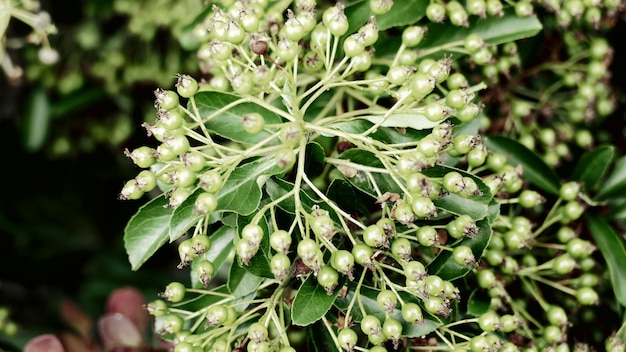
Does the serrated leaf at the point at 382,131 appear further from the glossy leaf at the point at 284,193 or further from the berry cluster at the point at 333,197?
the glossy leaf at the point at 284,193

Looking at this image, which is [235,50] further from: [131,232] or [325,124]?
[131,232]

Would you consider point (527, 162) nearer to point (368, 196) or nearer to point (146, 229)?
point (368, 196)

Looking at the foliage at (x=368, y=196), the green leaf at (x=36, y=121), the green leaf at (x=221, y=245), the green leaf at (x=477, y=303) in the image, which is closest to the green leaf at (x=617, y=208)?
the foliage at (x=368, y=196)

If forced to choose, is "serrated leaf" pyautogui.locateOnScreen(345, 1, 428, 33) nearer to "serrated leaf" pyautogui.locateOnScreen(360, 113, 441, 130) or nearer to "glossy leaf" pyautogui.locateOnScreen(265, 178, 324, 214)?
"serrated leaf" pyautogui.locateOnScreen(360, 113, 441, 130)

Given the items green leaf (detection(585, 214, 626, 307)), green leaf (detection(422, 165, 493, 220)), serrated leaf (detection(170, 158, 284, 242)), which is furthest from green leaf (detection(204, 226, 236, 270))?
green leaf (detection(585, 214, 626, 307))

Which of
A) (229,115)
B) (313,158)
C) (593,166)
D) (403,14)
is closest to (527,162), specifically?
(593,166)

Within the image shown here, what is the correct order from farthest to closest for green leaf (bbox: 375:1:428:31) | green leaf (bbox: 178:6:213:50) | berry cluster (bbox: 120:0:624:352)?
green leaf (bbox: 178:6:213:50), green leaf (bbox: 375:1:428:31), berry cluster (bbox: 120:0:624:352)

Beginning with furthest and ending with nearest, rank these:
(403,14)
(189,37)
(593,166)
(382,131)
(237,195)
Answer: (189,37) < (593,166) < (403,14) < (382,131) < (237,195)
